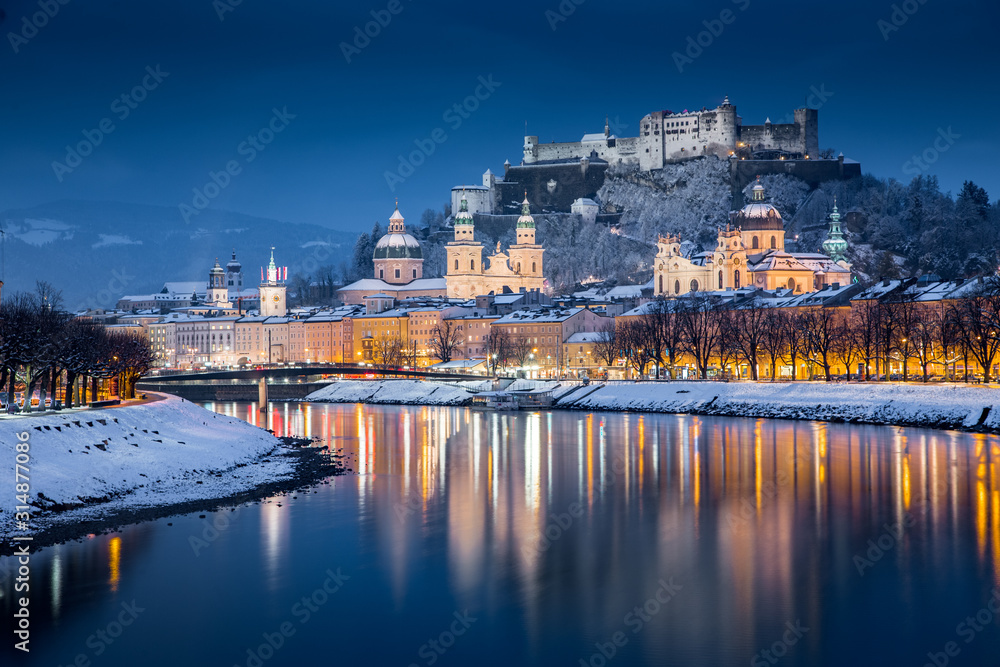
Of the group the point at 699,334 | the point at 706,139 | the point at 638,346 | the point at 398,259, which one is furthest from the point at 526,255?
the point at 699,334

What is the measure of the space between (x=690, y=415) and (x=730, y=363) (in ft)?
64.3

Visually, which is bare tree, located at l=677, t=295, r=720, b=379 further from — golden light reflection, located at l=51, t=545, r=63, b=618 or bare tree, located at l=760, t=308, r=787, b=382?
golden light reflection, located at l=51, t=545, r=63, b=618

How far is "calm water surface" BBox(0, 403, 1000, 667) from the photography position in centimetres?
1612

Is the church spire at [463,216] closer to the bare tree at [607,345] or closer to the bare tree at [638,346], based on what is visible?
the bare tree at [607,345]

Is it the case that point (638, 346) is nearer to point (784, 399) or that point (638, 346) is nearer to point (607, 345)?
point (607, 345)

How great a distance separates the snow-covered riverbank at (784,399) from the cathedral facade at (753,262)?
38106 millimetres

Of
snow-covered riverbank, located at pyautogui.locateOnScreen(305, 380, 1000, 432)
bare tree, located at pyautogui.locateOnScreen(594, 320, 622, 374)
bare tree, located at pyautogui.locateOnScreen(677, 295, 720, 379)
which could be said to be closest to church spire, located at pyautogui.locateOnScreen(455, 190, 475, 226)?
bare tree, located at pyautogui.locateOnScreen(594, 320, 622, 374)

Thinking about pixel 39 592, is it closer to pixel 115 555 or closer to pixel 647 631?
pixel 115 555

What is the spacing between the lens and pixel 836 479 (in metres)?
30.4

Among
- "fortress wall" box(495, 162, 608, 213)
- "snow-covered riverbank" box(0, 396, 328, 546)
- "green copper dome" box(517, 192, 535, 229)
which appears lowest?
"snow-covered riverbank" box(0, 396, 328, 546)

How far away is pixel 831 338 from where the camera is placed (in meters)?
64.0

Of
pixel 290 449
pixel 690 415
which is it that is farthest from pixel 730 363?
pixel 290 449

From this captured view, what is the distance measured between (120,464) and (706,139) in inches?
4248

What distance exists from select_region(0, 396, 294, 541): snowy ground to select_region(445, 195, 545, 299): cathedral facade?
90341 mm
